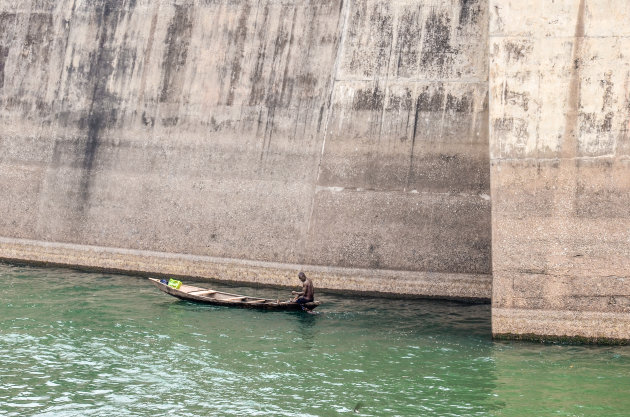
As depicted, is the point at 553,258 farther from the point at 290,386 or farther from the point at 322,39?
the point at 322,39

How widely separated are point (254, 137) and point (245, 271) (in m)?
3.66

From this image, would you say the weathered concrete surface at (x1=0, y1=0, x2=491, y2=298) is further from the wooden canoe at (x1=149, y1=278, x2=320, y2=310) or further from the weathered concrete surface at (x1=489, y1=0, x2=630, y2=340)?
the weathered concrete surface at (x1=489, y1=0, x2=630, y2=340)

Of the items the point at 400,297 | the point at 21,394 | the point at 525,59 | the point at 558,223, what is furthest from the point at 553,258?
the point at 21,394

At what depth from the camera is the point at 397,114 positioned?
20.4m

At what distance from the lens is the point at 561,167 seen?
14781mm

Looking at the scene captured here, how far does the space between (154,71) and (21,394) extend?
1291 cm

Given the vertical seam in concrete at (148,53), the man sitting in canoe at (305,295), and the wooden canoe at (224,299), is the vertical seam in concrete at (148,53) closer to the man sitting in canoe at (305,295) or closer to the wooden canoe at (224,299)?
the wooden canoe at (224,299)

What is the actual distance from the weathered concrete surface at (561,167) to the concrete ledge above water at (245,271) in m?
4.03

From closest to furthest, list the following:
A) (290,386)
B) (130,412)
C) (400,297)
A: (130,412)
(290,386)
(400,297)

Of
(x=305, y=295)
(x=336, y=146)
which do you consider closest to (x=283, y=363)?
(x=305, y=295)

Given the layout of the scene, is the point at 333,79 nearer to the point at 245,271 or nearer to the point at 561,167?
the point at 245,271

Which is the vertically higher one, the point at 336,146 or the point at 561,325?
the point at 336,146

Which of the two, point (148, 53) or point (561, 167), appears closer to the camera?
point (561, 167)

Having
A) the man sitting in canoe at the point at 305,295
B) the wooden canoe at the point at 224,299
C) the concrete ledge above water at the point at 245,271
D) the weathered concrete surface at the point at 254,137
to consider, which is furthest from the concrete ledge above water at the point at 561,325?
the wooden canoe at the point at 224,299
